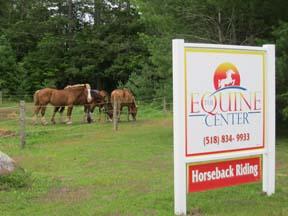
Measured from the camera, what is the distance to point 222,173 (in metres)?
7.91

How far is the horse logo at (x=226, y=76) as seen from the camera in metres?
7.81

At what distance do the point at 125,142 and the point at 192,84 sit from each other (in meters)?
9.74

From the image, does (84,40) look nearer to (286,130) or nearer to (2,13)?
(2,13)

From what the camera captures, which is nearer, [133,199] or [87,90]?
[133,199]

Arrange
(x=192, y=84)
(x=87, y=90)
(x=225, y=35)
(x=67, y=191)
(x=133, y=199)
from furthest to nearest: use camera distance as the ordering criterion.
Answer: (x=87, y=90)
(x=225, y=35)
(x=67, y=191)
(x=133, y=199)
(x=192, y=84)

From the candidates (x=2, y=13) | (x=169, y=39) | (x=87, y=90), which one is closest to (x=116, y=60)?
(x=2, y=13)

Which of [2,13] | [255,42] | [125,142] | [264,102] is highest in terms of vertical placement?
[2,13]

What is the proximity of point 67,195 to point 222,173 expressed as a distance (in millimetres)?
2397

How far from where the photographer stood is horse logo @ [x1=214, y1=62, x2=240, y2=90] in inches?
307

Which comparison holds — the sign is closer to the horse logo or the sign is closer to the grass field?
the horse logo

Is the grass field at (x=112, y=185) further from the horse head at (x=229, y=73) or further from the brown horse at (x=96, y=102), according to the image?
the brown horse at (x=96, y=102)

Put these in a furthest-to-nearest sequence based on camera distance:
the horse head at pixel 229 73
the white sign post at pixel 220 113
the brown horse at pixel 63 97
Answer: the brown horse at pixel 63 97 → the horse head at pixel 229 73 → the white sign post at pixel 220 113

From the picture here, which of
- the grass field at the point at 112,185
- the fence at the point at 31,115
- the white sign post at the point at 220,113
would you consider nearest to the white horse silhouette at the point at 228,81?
the white sign post at the point at 220,113

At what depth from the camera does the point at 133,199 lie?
327 inches
